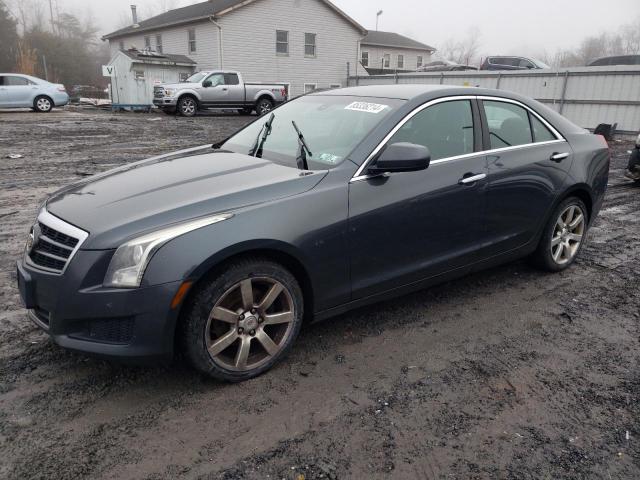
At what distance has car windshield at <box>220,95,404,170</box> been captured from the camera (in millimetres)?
3490

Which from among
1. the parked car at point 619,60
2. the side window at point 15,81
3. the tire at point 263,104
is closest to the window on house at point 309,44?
the tire at point 263,104

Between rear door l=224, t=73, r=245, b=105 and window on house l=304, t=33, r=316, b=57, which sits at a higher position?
window on house l=304, t=33, r=316, b=57

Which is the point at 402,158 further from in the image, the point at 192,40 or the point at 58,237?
the point at 192,40

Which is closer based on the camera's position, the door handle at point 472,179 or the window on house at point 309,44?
the door handle at point 472,179

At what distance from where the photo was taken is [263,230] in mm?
2850

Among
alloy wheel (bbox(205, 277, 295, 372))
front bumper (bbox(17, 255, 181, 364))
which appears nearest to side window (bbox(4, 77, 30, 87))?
front bumper (bbox(17, 255, 181, 364))

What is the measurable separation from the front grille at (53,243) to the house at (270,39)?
2638cm

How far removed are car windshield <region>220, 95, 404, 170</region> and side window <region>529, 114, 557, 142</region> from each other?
1.46 meters

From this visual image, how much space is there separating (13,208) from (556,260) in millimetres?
6434

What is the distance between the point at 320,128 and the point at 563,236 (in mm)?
2517

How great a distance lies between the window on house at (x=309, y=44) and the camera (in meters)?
30.2

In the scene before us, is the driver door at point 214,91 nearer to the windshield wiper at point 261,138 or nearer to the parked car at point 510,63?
the parked car at point 510,63

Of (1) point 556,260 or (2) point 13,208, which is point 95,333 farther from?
(2) point 13,208

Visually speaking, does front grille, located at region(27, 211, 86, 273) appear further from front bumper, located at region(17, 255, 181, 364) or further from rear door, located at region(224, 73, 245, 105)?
rear door, located at region(224, 73, 245, 105)
